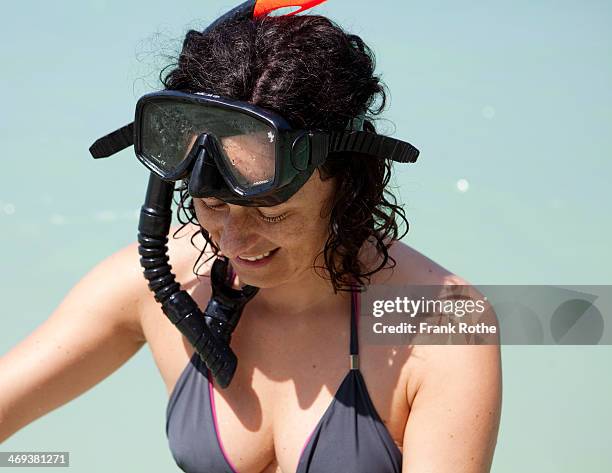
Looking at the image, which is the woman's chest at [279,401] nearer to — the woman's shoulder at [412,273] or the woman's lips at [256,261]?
the woman's shoulder at [412,273]

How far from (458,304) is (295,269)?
0.40 meters

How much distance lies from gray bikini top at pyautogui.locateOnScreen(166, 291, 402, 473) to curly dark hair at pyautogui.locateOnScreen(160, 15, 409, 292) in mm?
224

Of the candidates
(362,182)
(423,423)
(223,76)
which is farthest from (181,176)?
(423,423)

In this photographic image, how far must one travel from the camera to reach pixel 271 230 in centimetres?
178

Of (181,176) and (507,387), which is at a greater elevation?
(507,387)

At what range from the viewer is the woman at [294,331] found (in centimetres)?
177

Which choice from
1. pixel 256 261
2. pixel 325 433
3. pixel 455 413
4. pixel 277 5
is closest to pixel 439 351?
pixel 455 413

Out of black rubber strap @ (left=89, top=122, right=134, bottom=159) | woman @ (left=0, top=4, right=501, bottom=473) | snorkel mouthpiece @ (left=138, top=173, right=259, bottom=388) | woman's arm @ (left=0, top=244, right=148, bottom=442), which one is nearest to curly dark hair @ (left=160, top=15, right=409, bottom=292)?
woman @ (left=0, top=4, right=501, bottom=473)

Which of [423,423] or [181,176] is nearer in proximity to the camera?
[181,176]

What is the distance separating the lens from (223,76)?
1727 millimetres

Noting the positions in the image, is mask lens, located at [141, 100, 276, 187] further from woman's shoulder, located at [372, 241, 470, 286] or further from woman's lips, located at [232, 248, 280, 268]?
woman's shoulder, located at [372, 241, 470, 286]

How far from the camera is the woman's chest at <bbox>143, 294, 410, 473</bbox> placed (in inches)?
78.6

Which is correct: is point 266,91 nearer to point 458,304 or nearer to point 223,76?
point 223,76

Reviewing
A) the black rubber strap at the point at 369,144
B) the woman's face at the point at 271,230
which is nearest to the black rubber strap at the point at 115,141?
the woman's face at the point at 271,230
